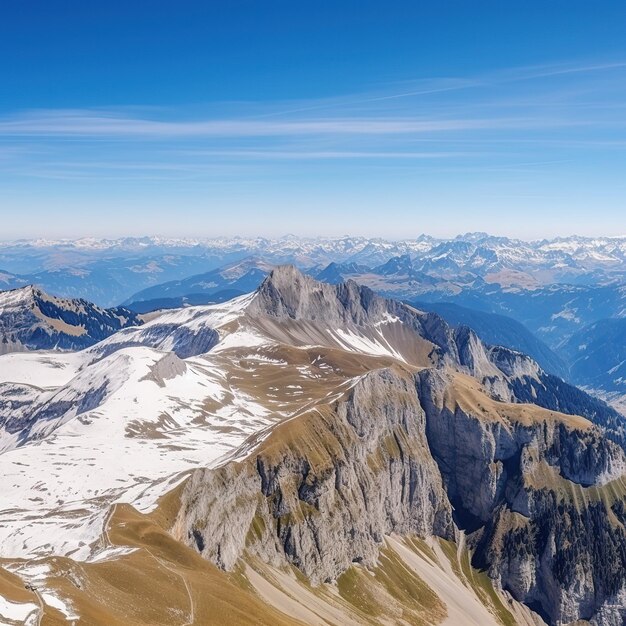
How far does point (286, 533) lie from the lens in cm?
19762

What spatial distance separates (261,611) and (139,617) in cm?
3388

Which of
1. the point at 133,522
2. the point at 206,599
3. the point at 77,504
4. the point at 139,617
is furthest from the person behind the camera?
the point at 77,504

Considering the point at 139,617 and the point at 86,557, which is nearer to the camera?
the point at 139,617

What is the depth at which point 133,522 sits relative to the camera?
13575 centimetres

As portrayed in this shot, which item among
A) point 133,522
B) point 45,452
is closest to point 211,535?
point 133,522

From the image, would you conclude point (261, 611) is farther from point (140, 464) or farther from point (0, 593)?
point (140, 464)

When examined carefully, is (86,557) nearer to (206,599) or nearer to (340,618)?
(206,599)

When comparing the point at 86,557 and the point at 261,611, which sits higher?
the point at 86,557

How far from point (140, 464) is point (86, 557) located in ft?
247

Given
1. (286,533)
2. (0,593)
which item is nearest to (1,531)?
(0,593)

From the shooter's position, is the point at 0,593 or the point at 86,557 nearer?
the point at 0,593

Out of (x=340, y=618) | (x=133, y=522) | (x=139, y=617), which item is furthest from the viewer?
(x=340, y=618)

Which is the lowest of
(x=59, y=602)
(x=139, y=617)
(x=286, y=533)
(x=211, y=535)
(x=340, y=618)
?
(x=340, y=618)

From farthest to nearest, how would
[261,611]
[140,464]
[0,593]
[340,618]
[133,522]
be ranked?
[140,464] → [340,618] → [133,522] → [261,611] → [0,593]
